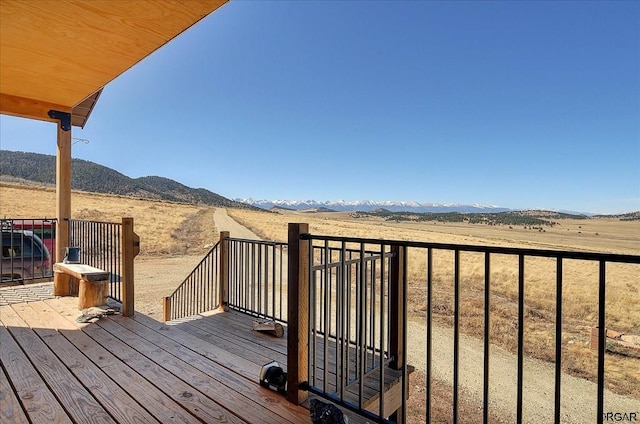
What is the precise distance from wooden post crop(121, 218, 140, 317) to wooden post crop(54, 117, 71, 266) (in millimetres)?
1770

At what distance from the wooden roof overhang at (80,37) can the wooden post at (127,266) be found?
1594mm

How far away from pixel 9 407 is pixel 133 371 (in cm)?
61

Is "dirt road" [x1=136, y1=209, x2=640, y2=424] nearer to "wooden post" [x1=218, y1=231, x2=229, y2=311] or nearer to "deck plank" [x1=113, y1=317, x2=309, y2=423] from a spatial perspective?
"wooden post" [x1=218, y1=231, x2=229, y2=311]

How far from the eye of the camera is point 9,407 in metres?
1.69

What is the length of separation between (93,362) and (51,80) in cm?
307

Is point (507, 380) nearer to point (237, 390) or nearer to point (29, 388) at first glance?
point (237, 390)

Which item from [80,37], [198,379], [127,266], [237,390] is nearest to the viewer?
[237,390]

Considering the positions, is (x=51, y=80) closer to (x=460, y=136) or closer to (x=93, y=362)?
(x=93, y=362)

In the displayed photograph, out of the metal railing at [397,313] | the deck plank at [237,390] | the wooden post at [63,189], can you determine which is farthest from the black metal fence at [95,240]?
the metal railing at [397,313]

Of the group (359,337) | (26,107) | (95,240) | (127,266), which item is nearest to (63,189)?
(95,240)

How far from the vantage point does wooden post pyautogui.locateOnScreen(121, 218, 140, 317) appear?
3.29 meters

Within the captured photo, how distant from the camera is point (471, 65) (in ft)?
121

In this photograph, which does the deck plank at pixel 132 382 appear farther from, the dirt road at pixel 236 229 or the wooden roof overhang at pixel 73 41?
the dirt road at pixel 236 229

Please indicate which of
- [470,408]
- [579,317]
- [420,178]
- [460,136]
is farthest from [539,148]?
[470,408]
